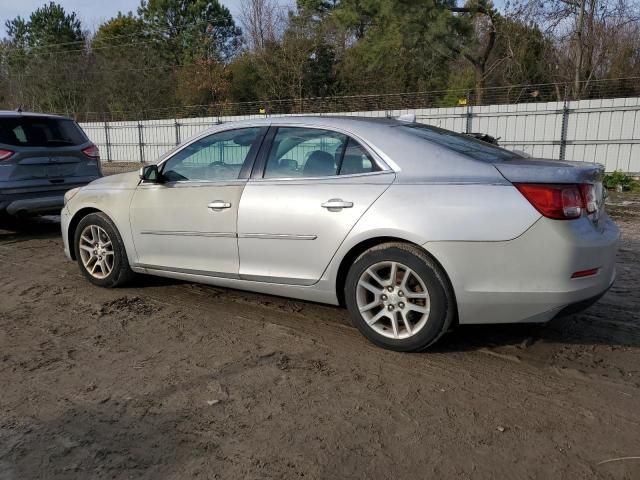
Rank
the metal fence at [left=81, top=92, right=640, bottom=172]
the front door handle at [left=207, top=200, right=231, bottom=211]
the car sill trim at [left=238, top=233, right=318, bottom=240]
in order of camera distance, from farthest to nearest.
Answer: the metal fence at [left=81, top=92, right=640, bottom=172] → the front door handle at [left=207, top=200, right=231, bottom=211] → the car sill trim at [left=238, top=233, right=318, bottom=240]

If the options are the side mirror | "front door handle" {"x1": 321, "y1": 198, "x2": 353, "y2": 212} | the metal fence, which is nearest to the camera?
"front door handle" {"x1": 321, "y1": 198, "x2": 353, "y2": 212}

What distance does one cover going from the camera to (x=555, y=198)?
3154 mm

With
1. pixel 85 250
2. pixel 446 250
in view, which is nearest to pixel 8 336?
pixel 85 250

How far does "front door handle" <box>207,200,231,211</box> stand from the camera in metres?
4.17

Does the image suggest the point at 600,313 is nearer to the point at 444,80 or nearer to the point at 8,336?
the point at 8,336

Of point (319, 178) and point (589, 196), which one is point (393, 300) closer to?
point (319, 178)

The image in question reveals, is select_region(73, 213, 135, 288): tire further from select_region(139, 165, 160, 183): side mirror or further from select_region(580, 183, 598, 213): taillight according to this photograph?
select_region(580, 183, 598, 213): taillight

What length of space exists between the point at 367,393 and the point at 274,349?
0.85 meters

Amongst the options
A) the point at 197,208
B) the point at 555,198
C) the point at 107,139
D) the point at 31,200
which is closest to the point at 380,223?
the point at 555,198

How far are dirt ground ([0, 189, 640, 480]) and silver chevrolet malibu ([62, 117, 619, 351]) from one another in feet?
1.15

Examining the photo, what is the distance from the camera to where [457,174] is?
339 centimetres

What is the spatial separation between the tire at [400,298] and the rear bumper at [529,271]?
0.34 ft

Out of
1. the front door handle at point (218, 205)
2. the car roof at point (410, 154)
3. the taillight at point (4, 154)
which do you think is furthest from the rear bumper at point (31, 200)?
the car roof at point (410, 154)

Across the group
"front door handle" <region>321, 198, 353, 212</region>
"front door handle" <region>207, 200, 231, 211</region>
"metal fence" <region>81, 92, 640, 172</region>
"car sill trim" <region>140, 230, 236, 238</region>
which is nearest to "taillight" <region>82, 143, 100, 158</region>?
"car sill trim" <region>140, 230, 236, 238</region>
